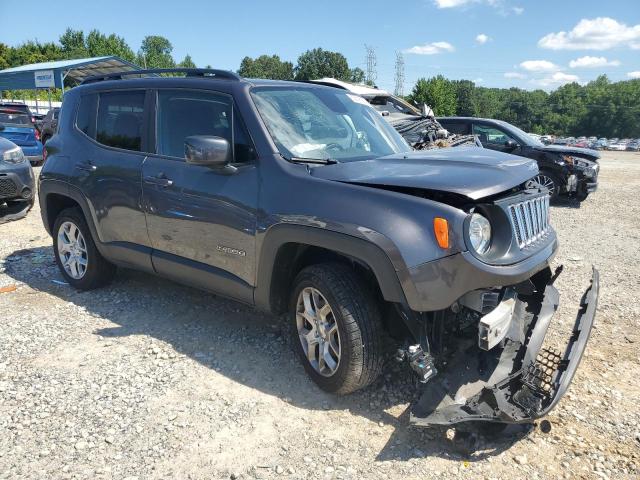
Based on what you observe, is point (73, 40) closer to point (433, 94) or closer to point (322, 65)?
point (322, 65)

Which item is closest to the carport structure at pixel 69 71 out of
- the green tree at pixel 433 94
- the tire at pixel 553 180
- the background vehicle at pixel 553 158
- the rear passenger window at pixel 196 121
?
the background vehicle at pixel 553 158

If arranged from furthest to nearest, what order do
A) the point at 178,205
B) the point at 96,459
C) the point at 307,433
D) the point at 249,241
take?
the point at 178,205
the point at 249,241
the point at 307,433
the point at 96,459

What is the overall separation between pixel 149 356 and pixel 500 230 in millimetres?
2616

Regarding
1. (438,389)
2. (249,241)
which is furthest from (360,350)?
(249,241)

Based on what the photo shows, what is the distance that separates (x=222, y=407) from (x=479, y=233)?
1.85 metres

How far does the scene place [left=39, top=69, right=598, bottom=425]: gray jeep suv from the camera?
264 cm

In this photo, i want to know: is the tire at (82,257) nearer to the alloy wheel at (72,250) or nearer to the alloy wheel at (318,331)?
the alloy wheel at (72,250)

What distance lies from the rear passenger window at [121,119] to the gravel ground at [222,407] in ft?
4.88

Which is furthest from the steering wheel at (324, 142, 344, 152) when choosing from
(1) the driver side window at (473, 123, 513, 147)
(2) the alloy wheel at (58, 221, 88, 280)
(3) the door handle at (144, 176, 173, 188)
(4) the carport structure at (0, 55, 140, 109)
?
(4) the carport structure at (0, 55, 140, 109)

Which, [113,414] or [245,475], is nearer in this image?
[245,475]

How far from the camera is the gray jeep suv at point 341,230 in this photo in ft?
8.68

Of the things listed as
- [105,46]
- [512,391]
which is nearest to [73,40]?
[105,46]

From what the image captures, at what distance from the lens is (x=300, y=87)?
157 inches

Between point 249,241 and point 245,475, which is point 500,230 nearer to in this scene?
point 249,241
